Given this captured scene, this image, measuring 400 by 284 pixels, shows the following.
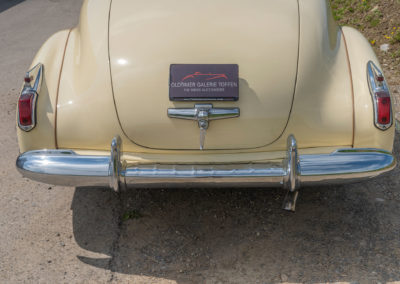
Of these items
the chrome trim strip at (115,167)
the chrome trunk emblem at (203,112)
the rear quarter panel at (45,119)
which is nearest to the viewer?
the chrome trim strip at (115,167)

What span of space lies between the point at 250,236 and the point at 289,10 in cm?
149

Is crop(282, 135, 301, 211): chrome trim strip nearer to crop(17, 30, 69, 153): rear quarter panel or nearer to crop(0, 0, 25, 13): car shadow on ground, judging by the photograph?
crop(17, 30, 69, 153): rear quarter panel

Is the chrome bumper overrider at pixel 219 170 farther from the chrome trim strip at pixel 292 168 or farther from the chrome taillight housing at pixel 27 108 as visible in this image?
the chrome taillight housing at pixel 27 108

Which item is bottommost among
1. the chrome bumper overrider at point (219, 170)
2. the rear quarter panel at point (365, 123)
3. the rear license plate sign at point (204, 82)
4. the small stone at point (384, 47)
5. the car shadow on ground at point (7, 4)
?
the car shadow on ground at point (7, 4)

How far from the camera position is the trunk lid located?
2900 millimetres

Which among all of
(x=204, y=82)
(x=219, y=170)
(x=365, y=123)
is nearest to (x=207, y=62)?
(x=204, y=82)

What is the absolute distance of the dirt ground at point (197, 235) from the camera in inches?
118

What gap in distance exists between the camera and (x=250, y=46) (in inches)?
119

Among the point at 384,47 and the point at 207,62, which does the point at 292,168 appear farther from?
the point at 384,47

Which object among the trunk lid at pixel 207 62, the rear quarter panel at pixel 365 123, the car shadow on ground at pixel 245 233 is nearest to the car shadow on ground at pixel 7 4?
the car shadow on ground at pixel 245 233

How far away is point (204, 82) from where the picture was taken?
2.88 meters

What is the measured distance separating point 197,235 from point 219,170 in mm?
746

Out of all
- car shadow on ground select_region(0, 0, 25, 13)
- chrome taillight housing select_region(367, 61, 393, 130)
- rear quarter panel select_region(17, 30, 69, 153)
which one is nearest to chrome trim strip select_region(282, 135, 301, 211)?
chrome taillight housing select_region(367, 61, 393, 130)

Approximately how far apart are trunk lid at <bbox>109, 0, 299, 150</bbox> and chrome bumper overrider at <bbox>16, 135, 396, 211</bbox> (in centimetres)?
18
